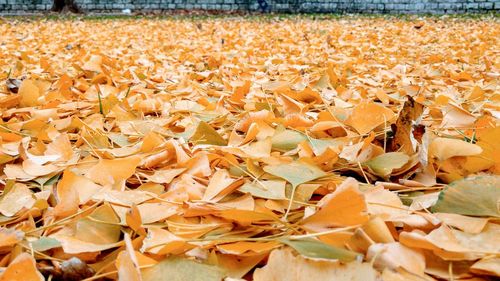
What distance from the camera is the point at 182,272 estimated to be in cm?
55

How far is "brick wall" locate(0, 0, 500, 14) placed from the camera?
372 inches

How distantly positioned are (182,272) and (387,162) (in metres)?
0.43

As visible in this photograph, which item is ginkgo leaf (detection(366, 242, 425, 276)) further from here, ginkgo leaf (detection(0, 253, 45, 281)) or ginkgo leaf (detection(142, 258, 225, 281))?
ginkgo leaf (detection(0, 253, 45, 281))

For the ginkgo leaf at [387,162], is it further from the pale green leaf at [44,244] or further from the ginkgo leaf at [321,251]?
the pale green leaf at [44,244]

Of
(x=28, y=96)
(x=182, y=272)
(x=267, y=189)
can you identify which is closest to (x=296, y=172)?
(x=267, y=189)

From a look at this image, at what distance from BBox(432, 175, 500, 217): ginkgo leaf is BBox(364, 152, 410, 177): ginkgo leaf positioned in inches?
5.5

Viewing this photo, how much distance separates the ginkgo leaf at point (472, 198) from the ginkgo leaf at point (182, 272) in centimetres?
32

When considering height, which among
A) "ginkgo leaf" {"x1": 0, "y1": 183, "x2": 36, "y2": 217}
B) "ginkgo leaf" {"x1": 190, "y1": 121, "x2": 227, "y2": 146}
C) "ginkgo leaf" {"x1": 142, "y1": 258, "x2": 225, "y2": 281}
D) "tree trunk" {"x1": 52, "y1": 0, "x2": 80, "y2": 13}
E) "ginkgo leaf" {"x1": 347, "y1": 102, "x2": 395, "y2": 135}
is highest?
"tree trunk" {"x1": 52, "y1": 0, "x2": 80, "y2": 13}

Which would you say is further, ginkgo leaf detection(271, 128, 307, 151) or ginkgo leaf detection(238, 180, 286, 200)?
ginkgo leaf detection(271, 128, 307, 151)

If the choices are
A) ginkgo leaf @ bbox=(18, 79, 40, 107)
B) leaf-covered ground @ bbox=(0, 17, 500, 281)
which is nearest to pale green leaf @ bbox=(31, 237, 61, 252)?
leaf-covered ground @ bbox=(0, 17, 500, 281)

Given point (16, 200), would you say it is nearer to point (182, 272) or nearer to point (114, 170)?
point (114, 170)

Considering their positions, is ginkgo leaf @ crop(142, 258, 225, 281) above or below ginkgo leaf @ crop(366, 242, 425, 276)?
below

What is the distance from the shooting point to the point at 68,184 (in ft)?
2.56

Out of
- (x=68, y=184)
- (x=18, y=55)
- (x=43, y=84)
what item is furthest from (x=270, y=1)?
(x=68, y=184)
